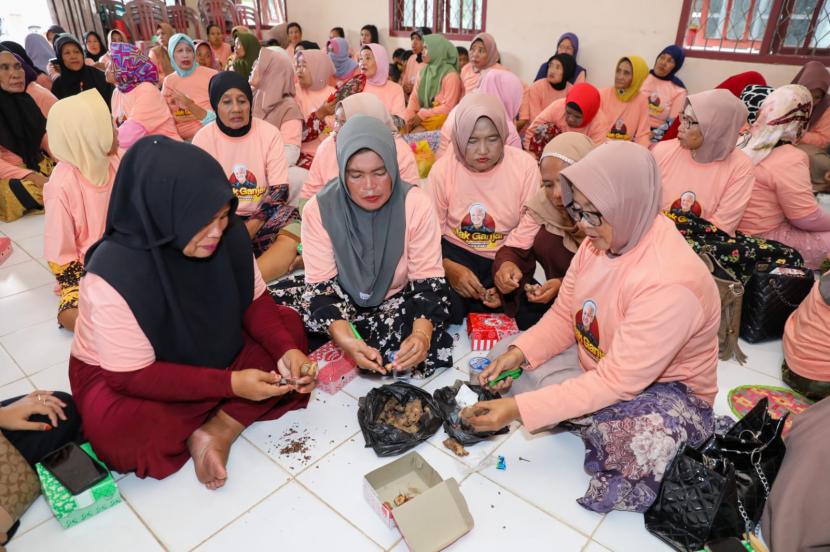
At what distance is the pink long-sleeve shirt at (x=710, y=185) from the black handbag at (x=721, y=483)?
1506mm

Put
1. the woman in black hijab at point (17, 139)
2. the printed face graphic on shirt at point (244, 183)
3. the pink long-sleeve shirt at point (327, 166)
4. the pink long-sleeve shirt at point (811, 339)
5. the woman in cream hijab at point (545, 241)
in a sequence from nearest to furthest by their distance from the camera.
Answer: the pink long-sleeve shirt at point (811, 339), the woman in cream hijab at point (545, 241), the pink long-sleeve shirt at point (327, 166), the printed face graphic on shirt at point (244, 183), the woman in black hijab at point (17, 139)

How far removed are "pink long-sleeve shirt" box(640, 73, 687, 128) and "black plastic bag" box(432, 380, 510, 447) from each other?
4.35 metres

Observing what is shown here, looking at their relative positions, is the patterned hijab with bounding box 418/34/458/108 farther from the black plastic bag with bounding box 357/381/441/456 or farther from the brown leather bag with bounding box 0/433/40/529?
the brown leather bag with bounding box 0/433/40/529

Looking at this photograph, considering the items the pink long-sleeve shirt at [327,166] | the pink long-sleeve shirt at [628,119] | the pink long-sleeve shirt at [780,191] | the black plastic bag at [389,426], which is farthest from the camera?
the pink long-sleeve shirt at [628,119]

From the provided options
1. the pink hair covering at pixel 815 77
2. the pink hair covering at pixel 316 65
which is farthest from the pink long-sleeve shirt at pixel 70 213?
the pink hair covering at pixel 815 77

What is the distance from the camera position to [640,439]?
5.12 ft

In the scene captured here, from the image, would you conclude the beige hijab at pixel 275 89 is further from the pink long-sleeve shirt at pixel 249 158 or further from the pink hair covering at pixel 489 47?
the pink hair covering at pixel 489 47

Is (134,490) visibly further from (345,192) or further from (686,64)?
(686,64)

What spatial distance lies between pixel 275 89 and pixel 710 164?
11.1 feet

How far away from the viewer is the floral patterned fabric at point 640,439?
61.4 inches

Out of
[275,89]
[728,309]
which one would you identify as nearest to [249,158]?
[275,89]

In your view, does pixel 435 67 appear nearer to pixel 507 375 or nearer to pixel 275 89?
pixel 275 89

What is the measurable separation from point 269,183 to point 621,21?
14.9 feet

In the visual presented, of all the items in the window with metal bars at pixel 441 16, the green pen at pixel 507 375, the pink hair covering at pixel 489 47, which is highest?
the window with metal bars at pixel 441 16
